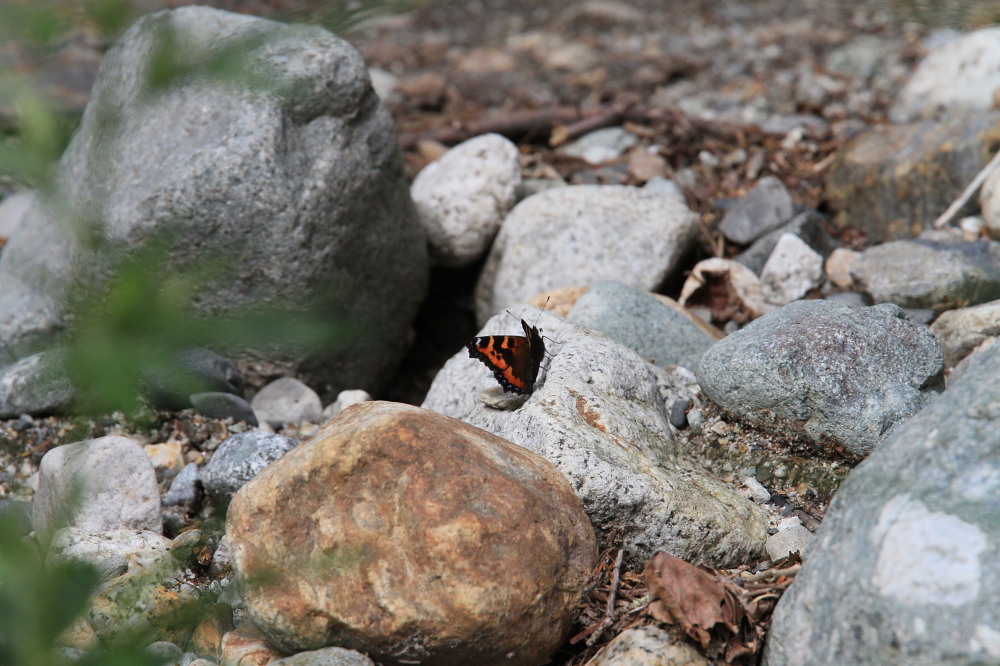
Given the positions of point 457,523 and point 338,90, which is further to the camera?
point 338,90

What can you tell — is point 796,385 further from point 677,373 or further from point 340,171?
point 340,171

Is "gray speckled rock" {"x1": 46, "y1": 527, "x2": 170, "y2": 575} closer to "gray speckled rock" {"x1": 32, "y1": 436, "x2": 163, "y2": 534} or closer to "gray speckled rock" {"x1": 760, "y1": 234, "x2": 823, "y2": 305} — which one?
"gray speckled rock" {"x1": 32, "y1": 436, "x2": 163, "y2": 534}

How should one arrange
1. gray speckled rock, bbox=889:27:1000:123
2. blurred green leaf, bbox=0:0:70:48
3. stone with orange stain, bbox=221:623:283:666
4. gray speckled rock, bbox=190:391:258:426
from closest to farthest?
1. blurred green leaf, bbox=0:0:70:48
2. stone with orange stain, bbox=221:623:283:666
3. gray speckled rock, bbox=190:391:258:426
4. gray speckled rock, bbox=889:27:1000:123

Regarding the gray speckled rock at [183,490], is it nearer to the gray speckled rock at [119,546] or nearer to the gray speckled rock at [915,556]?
the gray speckled rock at [119,546]

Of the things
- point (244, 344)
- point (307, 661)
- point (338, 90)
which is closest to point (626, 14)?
point (338, 90)

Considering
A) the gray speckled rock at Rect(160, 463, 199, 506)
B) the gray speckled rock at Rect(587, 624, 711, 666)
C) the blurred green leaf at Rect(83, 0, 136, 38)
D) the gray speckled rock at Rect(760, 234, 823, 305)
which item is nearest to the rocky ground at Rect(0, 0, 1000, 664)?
the gray speckled rock at Rect(160, 463, 199, 506)

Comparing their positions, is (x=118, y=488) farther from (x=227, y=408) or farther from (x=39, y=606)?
(x=39, y=606)
